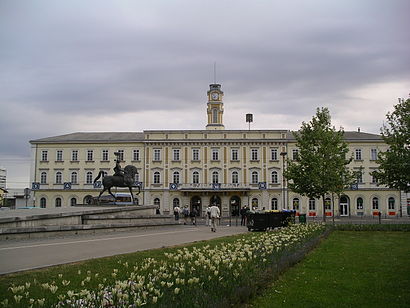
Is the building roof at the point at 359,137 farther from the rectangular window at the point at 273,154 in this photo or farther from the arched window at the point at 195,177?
the arched window at the point at 195,177

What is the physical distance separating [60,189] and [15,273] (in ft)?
200

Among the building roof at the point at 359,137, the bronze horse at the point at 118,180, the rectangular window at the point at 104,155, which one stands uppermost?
the building roof at the point at 359,137

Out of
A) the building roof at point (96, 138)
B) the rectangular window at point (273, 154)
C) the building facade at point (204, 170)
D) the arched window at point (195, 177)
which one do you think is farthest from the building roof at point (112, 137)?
the arched window at point (195, 177)

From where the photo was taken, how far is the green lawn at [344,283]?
311 inches

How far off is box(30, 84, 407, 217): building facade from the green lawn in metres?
51.9

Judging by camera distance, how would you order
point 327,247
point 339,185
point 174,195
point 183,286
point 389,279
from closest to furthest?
point 183,286
point 389,279
point 327,247
point 339,185
point 174,195

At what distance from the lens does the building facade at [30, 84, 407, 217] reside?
65625mm

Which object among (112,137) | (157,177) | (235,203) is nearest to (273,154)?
(235,203)

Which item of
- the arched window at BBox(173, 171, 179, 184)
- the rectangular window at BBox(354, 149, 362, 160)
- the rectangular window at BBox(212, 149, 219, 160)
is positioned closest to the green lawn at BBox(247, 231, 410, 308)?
the rectangular window at BBox(212, 149, 219, 160)

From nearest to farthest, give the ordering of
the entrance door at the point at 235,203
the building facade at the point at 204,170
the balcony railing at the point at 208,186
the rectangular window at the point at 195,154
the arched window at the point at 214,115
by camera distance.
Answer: the building facade at the point at 204,170 → the balcony railing at the point at 208,186 → the entrance door at the point at 235,203 → the rectangular window at the point at 195,154 → the arched window at the point at 214,115

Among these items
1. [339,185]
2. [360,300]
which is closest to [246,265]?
[360,300]

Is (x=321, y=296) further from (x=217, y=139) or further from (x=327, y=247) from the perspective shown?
(x=217, y=139)

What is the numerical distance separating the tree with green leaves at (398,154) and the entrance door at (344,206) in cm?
3643

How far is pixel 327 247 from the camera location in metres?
17.1
